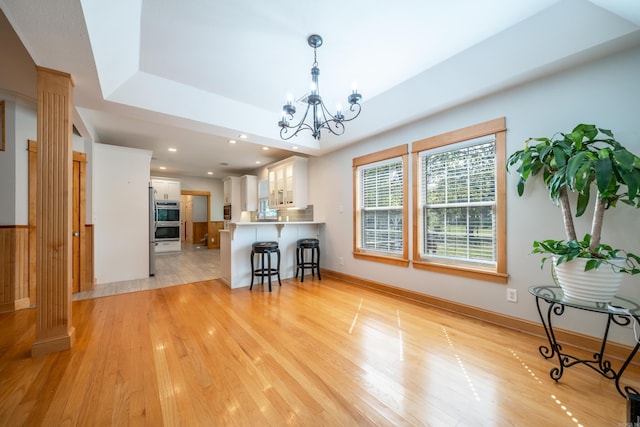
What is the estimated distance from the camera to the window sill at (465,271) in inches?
97.8

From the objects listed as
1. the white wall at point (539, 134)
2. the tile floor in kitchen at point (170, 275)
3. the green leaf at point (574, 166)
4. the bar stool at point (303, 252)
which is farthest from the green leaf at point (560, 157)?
the tile floor in kitchen at point (170, 275)

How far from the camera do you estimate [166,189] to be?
740cm

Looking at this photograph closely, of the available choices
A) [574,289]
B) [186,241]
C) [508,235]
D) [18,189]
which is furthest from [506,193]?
[186,241]

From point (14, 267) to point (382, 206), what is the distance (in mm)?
4729

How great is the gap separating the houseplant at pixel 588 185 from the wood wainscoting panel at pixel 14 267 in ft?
17.6

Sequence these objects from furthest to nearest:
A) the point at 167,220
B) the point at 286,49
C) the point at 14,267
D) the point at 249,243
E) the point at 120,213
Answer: the point at 167,220, the point at 120,213, the point at 249,243, the point at 14,267, the point at 286,49

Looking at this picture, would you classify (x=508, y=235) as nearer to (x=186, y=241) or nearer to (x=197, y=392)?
(x=197, y=392)

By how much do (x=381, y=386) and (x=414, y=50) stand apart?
2947mm

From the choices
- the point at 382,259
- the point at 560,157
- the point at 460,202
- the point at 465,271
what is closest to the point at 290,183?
the point at 382,259

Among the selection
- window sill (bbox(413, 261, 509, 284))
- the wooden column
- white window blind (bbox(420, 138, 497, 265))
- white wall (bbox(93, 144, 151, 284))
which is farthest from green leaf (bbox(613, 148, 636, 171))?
white wall (bbox(93, 144, 151, 284))

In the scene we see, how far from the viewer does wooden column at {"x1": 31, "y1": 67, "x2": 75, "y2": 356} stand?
1985 millimetres

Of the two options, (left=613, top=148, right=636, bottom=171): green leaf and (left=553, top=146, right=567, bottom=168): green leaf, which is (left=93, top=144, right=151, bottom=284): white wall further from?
(left=613, top=148, right=636, bottom=171): green leaf

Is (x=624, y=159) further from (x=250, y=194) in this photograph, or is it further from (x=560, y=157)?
(x=250, y=194)

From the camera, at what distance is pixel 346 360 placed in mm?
1884
